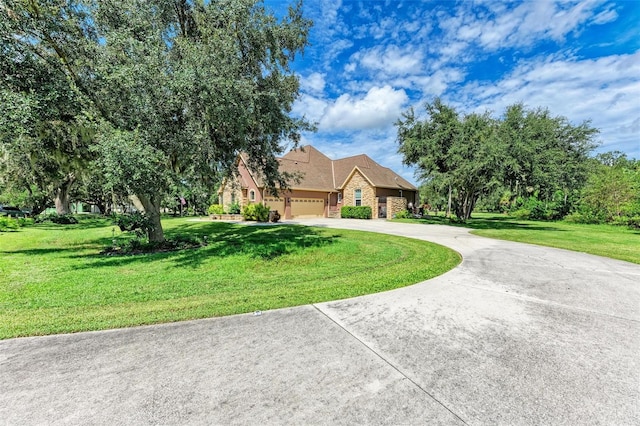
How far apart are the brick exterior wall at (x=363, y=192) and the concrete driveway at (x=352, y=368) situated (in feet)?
74.6

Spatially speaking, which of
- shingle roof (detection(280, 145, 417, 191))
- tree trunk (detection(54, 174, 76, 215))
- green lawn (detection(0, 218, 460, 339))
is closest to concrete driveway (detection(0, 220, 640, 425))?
green lawn (detection(0, 218, 460, 339))

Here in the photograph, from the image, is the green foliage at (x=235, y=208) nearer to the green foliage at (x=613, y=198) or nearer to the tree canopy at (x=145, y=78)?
the tree canopy at (x=145, y=78)

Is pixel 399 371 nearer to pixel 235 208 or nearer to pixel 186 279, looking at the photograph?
pixel 186 279

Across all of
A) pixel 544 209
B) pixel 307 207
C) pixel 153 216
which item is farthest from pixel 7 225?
pixel 544 209

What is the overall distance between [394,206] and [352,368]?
2666 centimetres

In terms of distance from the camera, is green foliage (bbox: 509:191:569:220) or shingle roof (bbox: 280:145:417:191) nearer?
shingle roof (bbox: 280:145:417:191)

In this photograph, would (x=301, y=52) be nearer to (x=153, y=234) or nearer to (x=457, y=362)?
(x=153, y=234)

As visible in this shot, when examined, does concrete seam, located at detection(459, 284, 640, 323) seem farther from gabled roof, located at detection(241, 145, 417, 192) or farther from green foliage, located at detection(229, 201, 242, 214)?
green foliage, located at detection(229, 201, 242, 214)

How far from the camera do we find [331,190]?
29.0 meters

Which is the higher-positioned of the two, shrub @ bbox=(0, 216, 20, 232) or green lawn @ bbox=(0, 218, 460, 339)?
shrub @ bbox=(0, 216, 20, 232)

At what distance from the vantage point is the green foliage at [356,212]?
2675 centimetres

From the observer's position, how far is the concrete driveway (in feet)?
6.86

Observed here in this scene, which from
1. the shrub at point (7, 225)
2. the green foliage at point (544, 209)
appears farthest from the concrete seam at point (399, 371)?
the green foliage at point (544, 209)

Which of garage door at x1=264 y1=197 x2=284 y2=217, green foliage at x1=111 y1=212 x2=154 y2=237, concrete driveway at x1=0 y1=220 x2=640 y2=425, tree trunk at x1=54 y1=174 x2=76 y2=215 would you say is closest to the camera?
concrete driveway at x1=0 y1=220 x2=640 y2=425
